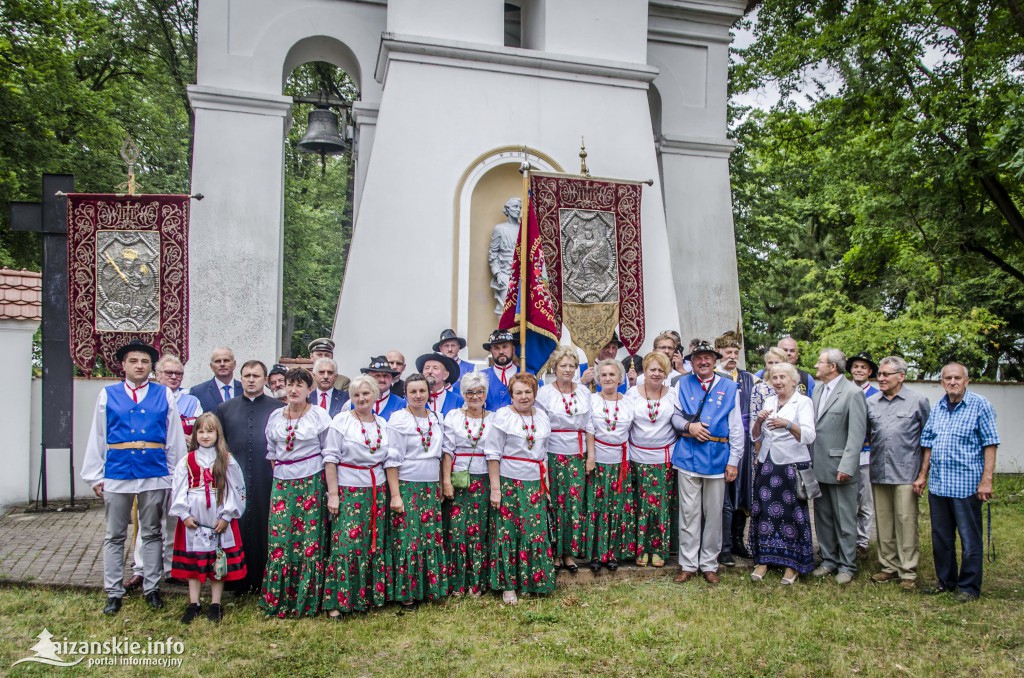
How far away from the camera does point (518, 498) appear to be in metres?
5.68

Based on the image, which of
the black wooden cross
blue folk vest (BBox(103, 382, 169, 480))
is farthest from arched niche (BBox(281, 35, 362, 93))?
blue folk vest (BBox(103, 382, 169, 480))

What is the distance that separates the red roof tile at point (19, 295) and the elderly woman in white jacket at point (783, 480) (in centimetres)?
755

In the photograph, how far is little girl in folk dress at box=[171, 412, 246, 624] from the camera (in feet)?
17.2

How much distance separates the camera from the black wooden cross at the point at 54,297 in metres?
8.09

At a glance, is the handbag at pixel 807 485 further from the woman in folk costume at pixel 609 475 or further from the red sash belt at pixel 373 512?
the red sash belt at pixel 373 512

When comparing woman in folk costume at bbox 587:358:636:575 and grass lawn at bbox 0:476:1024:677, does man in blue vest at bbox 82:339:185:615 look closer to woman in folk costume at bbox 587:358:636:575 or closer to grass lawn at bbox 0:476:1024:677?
grass lawn at bbox 0:476:1024:677

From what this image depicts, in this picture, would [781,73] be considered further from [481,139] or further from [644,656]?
[644,656]

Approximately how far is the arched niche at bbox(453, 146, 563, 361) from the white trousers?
12.5ft

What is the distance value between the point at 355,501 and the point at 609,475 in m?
2.00

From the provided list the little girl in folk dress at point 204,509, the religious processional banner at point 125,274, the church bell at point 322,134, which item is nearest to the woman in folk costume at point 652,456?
the little girl in folk dress at point 204,509

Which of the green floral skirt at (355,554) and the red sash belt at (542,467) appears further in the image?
the red sash belt at (542,467)

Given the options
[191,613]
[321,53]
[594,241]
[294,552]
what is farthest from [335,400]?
[321,53]

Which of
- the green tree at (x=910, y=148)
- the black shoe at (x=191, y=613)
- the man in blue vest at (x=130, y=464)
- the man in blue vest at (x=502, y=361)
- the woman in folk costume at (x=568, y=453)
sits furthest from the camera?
the green tree at (x=910, y=148)

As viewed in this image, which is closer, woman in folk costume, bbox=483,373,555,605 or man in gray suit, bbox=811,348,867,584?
woman in folk costume, bbox=483,373,555,605
